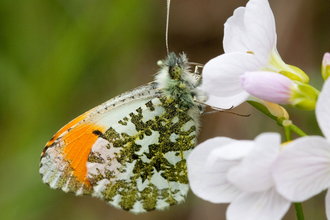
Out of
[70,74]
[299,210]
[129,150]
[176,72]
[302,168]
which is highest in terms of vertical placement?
[70,74]

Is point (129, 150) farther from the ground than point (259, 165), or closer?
farther from the ground

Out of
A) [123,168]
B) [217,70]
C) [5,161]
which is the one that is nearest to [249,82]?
[217,70]

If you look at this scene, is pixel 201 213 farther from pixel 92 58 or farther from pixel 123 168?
pixel 92 58

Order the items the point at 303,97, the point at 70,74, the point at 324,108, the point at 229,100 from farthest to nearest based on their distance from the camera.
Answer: the point at 70,74, the point at 229,100, the point at 303,97, the point at 324,108

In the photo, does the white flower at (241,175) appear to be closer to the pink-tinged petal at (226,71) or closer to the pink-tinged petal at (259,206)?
the pink-tinged petal at (259,206)

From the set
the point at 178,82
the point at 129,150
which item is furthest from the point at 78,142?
the point at 178,82

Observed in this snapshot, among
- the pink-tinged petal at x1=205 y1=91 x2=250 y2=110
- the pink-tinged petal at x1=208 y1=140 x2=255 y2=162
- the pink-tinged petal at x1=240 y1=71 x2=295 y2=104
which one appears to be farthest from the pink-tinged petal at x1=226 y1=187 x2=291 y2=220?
the pink-tinged petal at x1=205 y1=91 x2=250 y2=110

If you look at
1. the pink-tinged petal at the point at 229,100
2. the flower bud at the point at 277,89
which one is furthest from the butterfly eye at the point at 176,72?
the flower bud at the point at 277,89

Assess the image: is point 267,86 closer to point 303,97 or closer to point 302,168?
point 303,97
